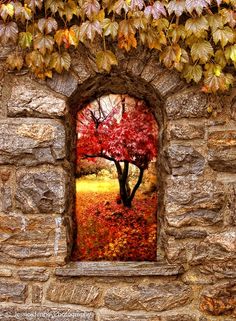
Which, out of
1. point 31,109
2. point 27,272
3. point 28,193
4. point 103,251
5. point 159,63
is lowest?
point 103,251

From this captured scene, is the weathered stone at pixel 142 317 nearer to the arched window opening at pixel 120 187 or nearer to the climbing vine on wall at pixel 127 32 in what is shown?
the climbing vine on wall at pixel 127 32

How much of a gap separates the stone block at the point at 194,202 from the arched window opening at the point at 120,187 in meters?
2.50

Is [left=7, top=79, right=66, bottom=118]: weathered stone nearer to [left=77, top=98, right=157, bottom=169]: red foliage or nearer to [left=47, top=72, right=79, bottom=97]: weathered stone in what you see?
[left=47, top=72, right=79, bottom=97]: weathered stone

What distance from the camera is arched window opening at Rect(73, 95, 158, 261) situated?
19.5ft

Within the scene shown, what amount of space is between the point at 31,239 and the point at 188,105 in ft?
4.86

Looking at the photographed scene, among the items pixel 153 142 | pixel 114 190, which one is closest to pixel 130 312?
pixel 153 142

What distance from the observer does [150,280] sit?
2.98 meters

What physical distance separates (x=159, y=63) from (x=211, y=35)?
0.40m

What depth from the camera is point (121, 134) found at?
6.09 meters

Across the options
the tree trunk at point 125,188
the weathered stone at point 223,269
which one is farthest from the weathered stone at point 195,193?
the tree trunk at point 125,188

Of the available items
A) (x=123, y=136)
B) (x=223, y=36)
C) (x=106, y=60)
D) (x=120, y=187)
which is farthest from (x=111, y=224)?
(x=223, y=36)

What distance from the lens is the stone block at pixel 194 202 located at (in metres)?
2.93

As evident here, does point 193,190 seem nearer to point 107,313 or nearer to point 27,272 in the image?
point 107,313

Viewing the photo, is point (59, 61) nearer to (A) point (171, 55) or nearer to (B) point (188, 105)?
(A) point (171, 55)
